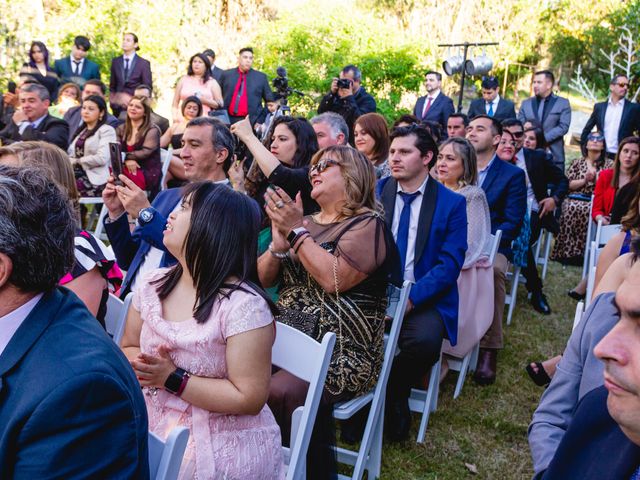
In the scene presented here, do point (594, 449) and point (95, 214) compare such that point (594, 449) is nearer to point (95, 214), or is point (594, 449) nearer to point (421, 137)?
point (421, 137)

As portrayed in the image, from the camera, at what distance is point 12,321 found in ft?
4.76

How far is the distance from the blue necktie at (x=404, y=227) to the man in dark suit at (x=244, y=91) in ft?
22.0

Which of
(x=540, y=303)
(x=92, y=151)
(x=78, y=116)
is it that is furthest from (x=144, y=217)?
(x=78, y=116)

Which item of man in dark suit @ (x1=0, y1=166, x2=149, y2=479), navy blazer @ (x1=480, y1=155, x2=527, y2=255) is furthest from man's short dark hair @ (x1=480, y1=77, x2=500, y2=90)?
man in dark suit @ (x1=0, y1=166, x2=149, y2=479)

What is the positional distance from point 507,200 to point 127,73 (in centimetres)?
759

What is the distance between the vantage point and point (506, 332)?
18.4ft

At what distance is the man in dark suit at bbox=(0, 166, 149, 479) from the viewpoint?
4.22ft

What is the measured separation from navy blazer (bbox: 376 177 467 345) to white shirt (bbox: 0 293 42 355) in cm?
263

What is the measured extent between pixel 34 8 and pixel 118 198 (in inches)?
455

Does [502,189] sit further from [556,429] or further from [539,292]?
[556,429]

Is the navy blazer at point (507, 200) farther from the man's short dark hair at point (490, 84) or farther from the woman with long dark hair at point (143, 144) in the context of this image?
the man's short dark hair at point (490, 84)

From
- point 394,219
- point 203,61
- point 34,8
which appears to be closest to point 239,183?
point 394,219

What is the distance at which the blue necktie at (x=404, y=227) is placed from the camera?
405 centimetres

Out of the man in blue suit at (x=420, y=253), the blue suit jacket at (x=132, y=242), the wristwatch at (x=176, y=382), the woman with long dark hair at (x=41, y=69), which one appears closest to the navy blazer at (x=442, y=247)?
the man in blue suit at (x=420, y=253)
